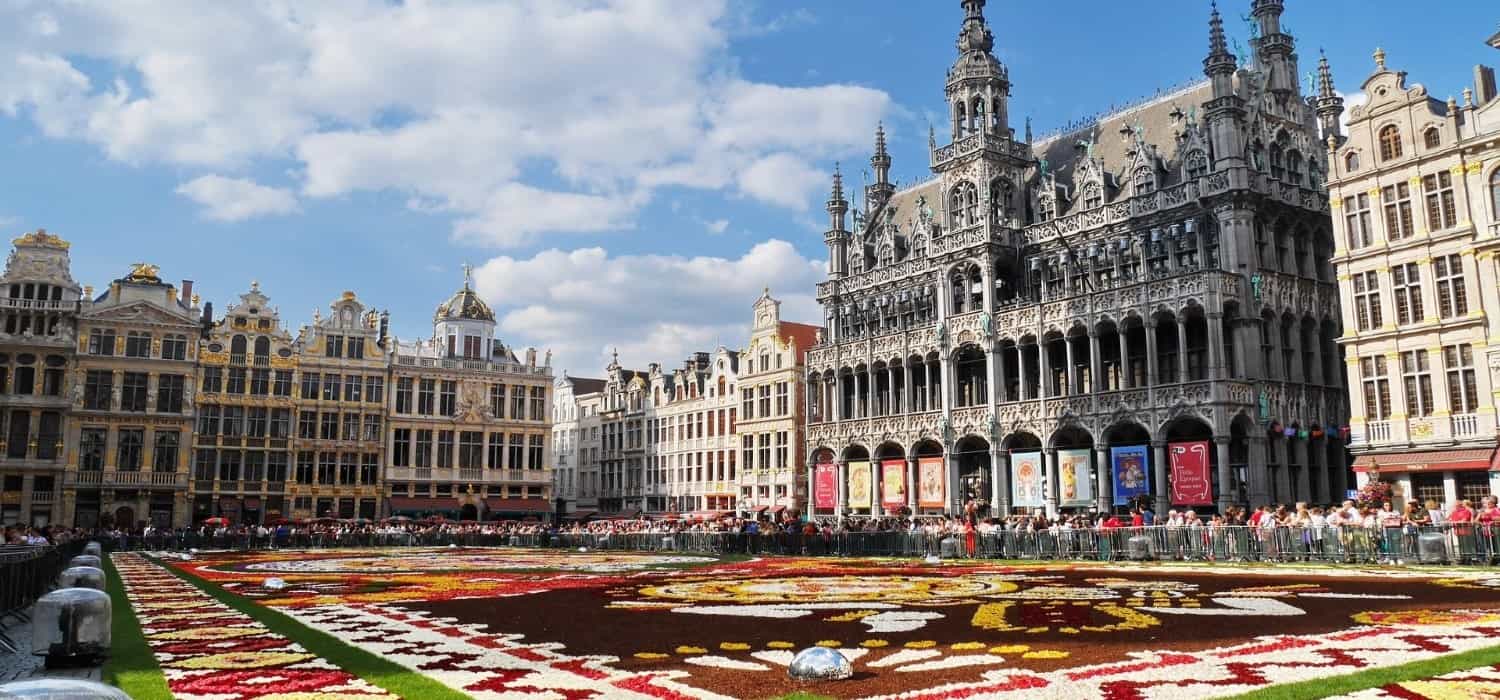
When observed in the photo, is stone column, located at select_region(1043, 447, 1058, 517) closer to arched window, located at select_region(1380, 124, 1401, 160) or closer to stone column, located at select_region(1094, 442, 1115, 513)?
stone column, located at select_region(1094, 442, 1115, 513)

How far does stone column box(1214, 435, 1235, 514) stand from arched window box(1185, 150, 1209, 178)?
10.4m

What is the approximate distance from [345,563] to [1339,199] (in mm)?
32847

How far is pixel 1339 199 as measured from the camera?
3566 cm

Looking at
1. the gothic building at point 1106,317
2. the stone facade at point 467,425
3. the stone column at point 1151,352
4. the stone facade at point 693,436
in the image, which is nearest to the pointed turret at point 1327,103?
the gothic building at point 1106,317

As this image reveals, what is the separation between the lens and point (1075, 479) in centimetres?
4294

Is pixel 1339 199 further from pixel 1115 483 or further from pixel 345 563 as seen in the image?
pixel 345 563

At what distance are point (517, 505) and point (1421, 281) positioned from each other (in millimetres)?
52093

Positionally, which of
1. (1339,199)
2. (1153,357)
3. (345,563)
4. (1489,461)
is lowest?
(345,563)

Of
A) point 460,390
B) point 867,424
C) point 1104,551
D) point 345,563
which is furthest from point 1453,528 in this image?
point 460,390

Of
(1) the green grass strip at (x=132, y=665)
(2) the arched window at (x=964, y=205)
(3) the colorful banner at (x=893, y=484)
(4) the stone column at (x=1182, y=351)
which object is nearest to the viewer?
(1) the green grass strip at (x=132, y=665)

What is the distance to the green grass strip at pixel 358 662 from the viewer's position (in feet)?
26.1

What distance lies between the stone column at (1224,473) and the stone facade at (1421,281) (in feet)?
14.6

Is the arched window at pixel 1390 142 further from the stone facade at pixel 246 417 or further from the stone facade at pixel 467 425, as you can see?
the stone facade at pixel 246 417

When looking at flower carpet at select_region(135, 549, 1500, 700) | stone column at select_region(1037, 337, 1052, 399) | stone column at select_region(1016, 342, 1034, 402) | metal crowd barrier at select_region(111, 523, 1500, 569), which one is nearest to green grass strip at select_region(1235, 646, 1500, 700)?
flower carpet at select_region(135, 549, 1500, 700)
